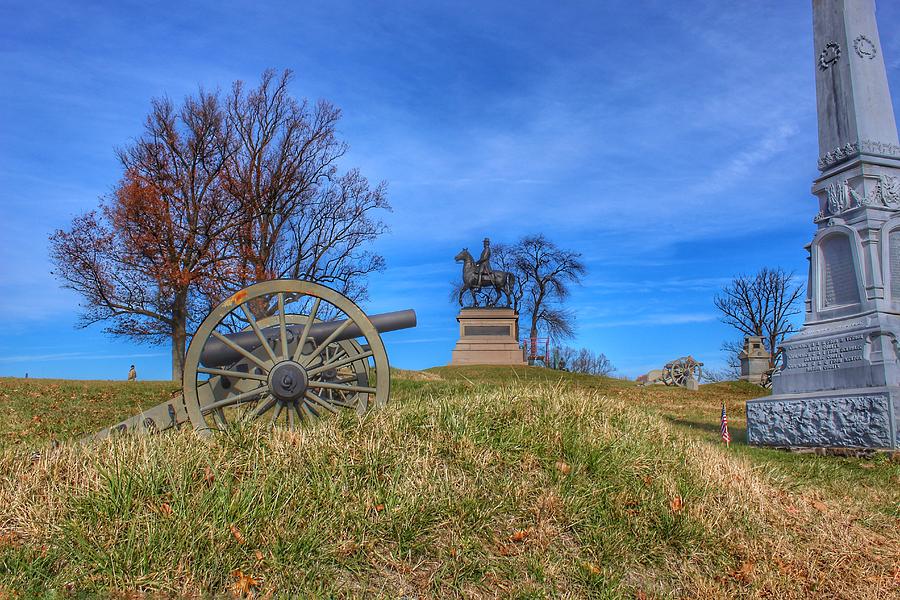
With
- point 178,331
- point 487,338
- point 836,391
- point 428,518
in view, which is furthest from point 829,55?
point 487,338

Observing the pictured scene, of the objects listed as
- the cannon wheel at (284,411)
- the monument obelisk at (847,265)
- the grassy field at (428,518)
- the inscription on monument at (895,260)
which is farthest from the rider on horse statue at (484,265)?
the grassy field at (428,518)

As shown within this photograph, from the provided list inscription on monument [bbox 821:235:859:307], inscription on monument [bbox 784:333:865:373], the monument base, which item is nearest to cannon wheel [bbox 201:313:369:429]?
the monument base

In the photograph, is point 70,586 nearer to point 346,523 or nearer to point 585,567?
point 346,523

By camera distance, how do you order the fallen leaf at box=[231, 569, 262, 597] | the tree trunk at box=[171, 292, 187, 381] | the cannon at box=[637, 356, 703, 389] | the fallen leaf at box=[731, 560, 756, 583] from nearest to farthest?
the fallen leaf at box=[231, 569, 262, 597] < the fallen leaf at box=[731, 560, 756, 583] < the tree trunk at box=[171, 292, 187, 381] < the cannon at box=[637, 356, 703, 389]

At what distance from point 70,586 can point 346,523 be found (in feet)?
5.45

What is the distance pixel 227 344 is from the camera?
622cm

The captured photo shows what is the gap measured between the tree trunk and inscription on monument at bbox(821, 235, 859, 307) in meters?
18.6

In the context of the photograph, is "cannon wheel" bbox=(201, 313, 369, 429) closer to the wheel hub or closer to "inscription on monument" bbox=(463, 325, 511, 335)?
the wheel hub

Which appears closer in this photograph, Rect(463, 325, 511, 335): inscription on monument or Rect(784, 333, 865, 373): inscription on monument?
Rect(784, 333, 865, 373): inscription on monument

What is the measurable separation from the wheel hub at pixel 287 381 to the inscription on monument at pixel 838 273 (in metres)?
9.58

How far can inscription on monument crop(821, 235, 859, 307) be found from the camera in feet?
36.7

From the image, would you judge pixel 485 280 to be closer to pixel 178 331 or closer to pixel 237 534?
pixel 178 331

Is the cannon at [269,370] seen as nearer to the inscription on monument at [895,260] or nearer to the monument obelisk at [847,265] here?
the monument obelisk at [847,265]

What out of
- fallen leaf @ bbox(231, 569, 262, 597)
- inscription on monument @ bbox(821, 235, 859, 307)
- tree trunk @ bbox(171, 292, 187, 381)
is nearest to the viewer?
fallen leaf @ bbox(231, 569, 262, 597)
